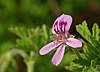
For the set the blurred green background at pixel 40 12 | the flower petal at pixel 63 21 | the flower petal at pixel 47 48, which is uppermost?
the blurred green background at pixel 40 12

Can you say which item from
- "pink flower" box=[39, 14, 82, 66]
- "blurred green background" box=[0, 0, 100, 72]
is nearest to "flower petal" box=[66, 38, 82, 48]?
"pink flower" box=[39, 14, 82, 66]

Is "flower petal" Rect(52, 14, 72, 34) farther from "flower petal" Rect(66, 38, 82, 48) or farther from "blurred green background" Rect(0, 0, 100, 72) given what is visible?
"blurred green background" Rect(0, 0, 100, 72)

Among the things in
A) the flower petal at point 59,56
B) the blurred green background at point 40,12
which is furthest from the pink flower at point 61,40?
the blurred green background at point 40,12

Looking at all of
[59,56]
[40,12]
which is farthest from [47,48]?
[40,12]

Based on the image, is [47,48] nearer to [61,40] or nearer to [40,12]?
[61,40]

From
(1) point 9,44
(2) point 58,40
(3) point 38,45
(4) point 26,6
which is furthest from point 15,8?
(2) point 58,40

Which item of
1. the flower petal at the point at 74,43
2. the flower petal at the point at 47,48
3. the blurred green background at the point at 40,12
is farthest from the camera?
the blurred green background at the point at 40,12

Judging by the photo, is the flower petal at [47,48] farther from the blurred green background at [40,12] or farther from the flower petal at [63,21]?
the blurred green background at [40,12]

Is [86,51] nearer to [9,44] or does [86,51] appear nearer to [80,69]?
[80,69]

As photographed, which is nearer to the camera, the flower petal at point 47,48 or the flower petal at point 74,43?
the flower petal at point 74,43
